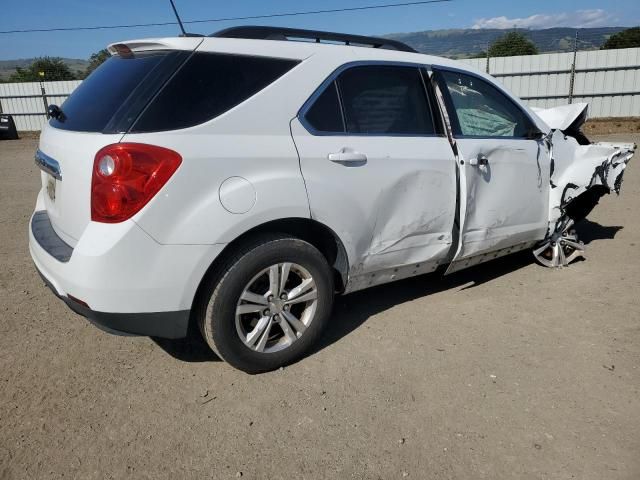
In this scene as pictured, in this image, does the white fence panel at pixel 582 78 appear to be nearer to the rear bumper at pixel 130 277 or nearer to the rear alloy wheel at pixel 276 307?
the rear alloy wheel at pixel 276 307

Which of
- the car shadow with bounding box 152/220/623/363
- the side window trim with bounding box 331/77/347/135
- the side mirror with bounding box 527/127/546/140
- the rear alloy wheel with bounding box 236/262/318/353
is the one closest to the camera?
the rear alloy wheel with bounding box 236/262/318/353

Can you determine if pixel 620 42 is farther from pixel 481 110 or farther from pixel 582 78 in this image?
pixel 481 110

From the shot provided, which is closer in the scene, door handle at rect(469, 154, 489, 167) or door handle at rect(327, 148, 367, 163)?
door handle at rect(327, 148, 367, 163)

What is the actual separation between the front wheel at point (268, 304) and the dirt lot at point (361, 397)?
17 centimetres

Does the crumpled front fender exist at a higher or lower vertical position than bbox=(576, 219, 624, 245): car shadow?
higher

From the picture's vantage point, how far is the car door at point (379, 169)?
110 inches

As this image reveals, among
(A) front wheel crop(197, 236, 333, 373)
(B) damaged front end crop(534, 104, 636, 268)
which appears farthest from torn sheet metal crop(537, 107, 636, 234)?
(A) front wheel crop(197, 236, 333, 373)

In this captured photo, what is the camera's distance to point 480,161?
A: 3502mm

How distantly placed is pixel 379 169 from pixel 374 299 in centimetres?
132

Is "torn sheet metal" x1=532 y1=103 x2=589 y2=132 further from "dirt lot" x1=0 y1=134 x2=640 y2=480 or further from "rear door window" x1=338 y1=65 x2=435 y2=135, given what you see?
"rear door window" x1=338 y1=65 x2=435 y2=135

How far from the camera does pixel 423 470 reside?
2.19 metres

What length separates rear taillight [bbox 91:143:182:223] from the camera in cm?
228

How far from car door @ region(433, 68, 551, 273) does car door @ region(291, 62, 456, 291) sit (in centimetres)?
16

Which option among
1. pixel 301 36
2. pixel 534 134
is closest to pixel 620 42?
pixel 534 134
